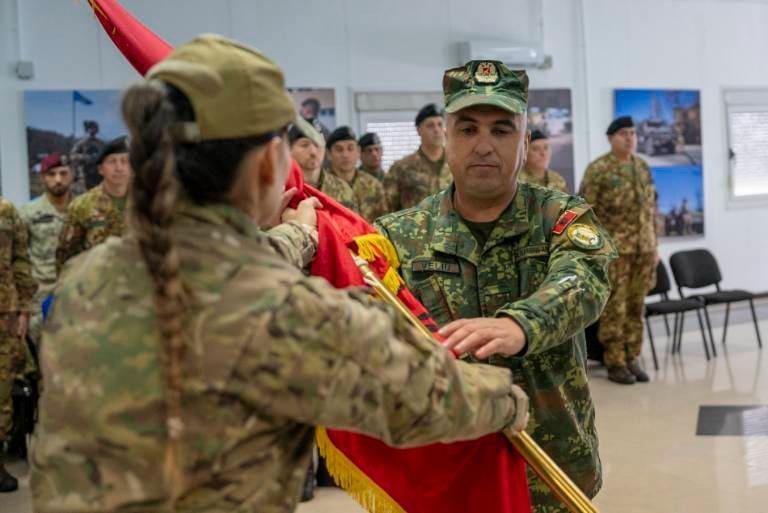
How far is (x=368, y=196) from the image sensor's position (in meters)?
6.79

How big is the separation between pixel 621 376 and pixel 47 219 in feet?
13.7

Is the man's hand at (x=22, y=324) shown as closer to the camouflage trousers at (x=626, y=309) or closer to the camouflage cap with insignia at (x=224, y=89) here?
the camouflage trousers at (x=626, y=309)

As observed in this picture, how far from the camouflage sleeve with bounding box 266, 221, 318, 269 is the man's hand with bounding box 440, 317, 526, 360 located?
34 centimetres

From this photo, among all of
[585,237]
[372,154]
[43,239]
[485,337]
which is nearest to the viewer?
[485,337]

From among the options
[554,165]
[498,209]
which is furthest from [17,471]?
[554,165]

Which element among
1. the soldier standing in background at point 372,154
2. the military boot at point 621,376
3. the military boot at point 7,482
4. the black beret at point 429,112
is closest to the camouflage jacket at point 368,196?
the black beret at point 429,112

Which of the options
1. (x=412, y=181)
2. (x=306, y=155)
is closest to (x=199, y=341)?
(x=306, y=155)

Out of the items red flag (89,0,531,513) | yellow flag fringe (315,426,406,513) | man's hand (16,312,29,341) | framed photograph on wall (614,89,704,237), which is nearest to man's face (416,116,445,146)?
man's hand (16,312,29,341)

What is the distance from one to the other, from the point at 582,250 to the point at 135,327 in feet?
3.84

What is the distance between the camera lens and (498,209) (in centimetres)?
220

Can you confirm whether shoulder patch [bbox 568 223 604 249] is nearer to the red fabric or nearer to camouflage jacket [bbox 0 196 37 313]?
the red fabric

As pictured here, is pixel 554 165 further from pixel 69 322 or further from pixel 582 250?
pixel 69 322

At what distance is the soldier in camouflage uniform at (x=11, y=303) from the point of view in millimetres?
5043

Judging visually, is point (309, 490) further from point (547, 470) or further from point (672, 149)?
point (672, 149)
